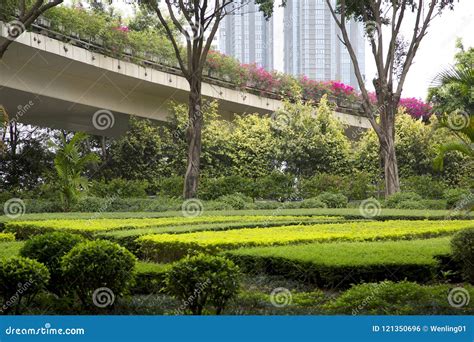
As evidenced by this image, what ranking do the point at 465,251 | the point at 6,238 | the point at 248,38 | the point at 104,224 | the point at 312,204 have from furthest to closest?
the point at 248,38 < the point at 312,204 < the point at 104,224 < the point at 6,238 < the point at 465,251

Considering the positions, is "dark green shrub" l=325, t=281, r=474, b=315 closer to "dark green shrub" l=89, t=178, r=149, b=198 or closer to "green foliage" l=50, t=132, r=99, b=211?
"green foliage" l=50, t=132, r=99, b=211

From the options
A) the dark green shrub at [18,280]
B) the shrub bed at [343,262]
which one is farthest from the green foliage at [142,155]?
the dark green shrub at [18,280]

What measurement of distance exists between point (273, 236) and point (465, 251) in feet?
10.3

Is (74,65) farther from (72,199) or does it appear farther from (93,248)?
(93,248)

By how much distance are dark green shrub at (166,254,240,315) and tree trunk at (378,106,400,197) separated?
51.3 ft

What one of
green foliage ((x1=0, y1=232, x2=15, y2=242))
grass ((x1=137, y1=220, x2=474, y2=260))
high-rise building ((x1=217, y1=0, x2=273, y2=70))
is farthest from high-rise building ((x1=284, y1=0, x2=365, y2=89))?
green foliage ((x1=0, y1=232, x2=15, y2=242))

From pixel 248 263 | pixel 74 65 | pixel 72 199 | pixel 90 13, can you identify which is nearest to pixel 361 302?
pixel 248 263

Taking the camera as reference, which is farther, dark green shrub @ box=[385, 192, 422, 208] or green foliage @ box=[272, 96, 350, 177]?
green foliage @ box=[272, 96, 350, 177]

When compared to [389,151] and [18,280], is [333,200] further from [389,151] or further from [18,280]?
[18,280]

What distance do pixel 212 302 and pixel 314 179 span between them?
19013 millimetres

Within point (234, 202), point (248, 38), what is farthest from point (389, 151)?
point (248, 38)

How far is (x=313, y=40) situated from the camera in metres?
33.3

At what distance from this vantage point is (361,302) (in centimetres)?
672

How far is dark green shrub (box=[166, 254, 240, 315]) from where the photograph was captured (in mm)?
6289
